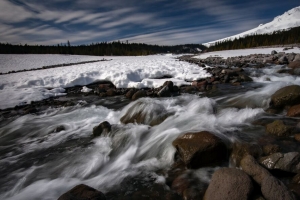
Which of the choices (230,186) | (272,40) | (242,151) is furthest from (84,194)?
(272,40)

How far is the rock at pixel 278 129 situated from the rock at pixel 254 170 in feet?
5.25

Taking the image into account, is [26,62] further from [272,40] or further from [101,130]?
[272,40]

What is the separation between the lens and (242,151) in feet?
11.4

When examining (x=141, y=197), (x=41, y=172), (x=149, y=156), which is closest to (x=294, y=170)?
(x=141, y=197)

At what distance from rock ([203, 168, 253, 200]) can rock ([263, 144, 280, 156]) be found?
1.17 metres

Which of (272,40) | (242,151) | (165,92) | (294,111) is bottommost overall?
(242,151)

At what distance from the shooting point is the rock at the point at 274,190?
2.25m

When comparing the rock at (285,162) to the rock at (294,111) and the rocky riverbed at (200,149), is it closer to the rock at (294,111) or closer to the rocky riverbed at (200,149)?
the rocky riverbed at (200,149)

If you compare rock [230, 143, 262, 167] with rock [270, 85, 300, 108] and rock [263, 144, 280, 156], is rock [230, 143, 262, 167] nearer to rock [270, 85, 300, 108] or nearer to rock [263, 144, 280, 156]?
rock [263, 144, 280, 156]

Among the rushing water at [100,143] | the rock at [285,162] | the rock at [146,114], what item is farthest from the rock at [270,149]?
the rock at [146,114]

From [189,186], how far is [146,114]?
124 inches

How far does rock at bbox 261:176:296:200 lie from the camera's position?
7.39 ft

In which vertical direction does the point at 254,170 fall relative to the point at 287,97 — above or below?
below

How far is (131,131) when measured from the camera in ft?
17.3
